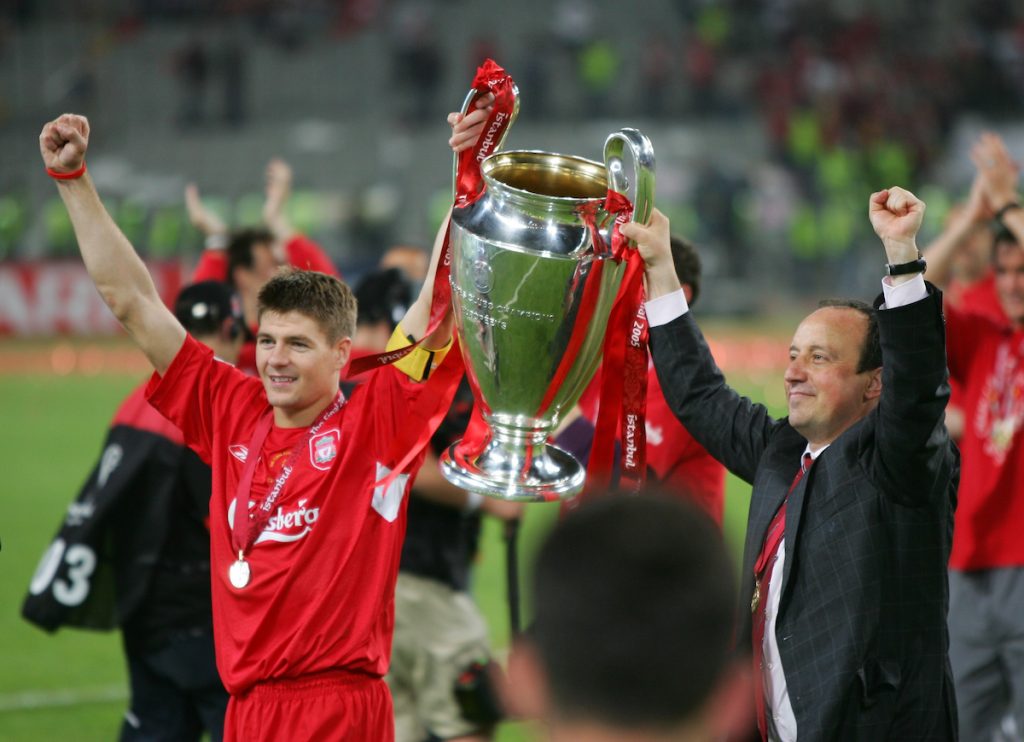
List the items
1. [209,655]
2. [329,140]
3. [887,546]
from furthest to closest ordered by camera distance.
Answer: [329,140] → [209,655] → [887,546]

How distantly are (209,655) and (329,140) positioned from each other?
64.7 feet

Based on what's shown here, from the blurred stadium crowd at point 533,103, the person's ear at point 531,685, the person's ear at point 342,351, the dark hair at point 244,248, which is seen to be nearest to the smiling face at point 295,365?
the person's ear at point 342,351

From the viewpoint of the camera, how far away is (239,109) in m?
24.4

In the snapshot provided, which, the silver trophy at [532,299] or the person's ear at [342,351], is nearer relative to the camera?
the silver trophy at [532,299]

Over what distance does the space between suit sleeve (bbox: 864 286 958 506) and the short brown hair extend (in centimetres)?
153

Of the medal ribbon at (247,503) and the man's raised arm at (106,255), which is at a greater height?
the man's raised arm at (106,255)

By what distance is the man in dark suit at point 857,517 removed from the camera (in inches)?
127

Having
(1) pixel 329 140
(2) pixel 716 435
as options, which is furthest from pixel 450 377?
(1) pixel 329 140

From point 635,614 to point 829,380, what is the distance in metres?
2.06

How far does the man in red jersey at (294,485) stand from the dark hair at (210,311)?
3.93ft

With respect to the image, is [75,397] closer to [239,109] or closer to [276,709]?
[239,109]

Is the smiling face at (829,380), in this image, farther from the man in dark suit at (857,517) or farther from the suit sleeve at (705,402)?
the suit sleeve at (705,402)

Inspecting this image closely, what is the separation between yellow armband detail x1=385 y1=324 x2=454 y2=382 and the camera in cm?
370

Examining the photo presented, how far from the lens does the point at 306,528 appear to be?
12.4ft
